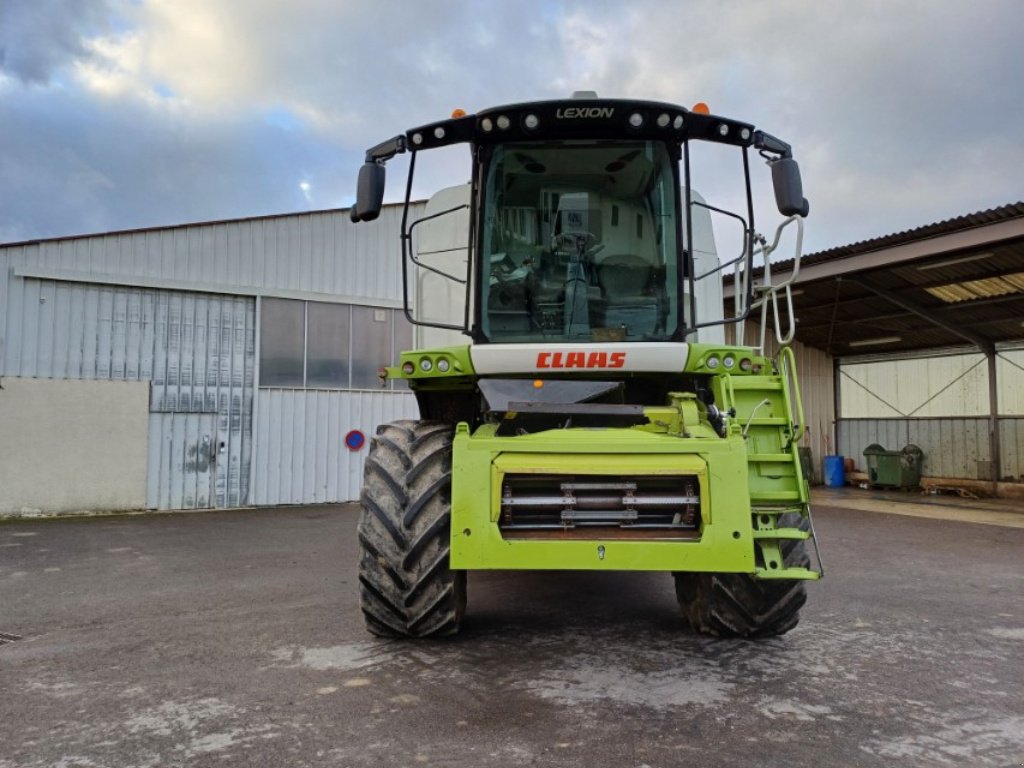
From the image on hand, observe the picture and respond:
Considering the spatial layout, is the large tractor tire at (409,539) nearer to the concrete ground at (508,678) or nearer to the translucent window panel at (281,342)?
the concrete ground at (508,678)

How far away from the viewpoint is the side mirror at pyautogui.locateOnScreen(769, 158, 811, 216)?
14.3 feet

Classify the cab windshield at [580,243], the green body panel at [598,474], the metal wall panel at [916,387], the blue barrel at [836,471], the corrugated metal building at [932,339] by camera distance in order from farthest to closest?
the blue barrel at [836,471] → the metal wall panel at [916,387] → the corrugated metal building at [932,339] → the cab windshield at [580,243] → the green body panel at [598,474]

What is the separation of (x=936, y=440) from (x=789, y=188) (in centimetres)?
1680

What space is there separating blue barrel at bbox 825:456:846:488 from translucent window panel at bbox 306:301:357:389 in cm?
1324

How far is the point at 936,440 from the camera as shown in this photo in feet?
60.1

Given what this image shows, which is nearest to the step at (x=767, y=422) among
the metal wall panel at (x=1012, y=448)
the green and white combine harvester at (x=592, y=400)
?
the green and white combine harvester at (x=592, y=400)

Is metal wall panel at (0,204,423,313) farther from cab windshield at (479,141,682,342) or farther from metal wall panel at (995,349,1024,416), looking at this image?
metal wall panel at (995,349,1024,416)

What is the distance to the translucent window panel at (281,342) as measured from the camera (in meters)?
13.6

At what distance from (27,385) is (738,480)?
11931 mm

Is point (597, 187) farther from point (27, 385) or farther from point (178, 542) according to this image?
point (27, 385)

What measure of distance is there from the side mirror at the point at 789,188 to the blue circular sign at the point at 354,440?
36.8ft

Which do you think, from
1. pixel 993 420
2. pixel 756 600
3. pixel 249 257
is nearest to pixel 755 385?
pixel 756 600

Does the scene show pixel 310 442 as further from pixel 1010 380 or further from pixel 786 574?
pixel 1010 380

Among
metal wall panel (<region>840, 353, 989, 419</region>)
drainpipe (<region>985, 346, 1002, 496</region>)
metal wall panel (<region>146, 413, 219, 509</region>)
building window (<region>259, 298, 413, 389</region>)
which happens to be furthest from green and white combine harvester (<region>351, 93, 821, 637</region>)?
metal wall panel (<region>840, 353, 989, 419</region>)
